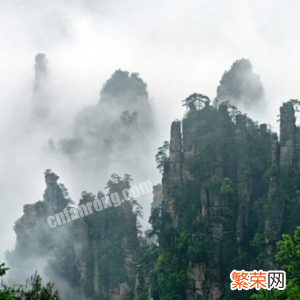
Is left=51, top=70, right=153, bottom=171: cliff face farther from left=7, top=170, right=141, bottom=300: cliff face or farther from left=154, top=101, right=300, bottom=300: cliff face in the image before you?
left=154, top=101, right=300, bottom=300: cliff face

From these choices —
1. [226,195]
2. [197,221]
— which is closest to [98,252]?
[197,221]

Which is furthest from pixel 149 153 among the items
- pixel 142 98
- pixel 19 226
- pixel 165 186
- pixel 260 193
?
pixel 260 193

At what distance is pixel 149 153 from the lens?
89.2 metres

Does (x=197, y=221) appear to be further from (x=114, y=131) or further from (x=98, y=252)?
(x=114, y=131)

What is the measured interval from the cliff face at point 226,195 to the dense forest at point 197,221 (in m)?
0.08

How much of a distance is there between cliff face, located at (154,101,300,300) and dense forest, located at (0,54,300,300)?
8cm

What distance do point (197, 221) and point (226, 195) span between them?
3179mm

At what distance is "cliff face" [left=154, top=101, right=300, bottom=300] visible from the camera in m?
39.6

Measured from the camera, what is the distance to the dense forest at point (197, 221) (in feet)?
130

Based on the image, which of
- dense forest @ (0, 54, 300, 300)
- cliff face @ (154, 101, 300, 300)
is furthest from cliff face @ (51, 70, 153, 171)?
cliff face @ (154, 101, 300, 300)

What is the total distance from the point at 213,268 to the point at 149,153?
48.7m

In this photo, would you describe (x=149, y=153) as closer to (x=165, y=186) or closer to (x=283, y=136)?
(x=165, y=186)

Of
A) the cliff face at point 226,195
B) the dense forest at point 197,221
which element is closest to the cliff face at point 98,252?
the dense forest at point 197,221

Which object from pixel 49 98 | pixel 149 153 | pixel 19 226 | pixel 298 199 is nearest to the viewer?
pixel 298 199
